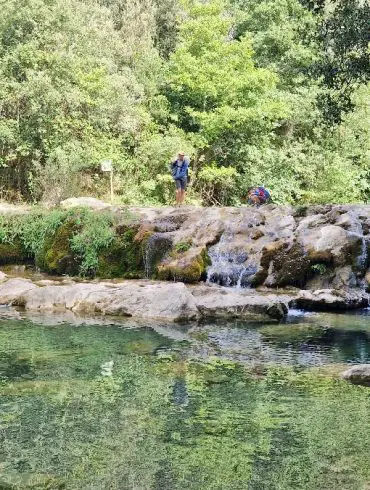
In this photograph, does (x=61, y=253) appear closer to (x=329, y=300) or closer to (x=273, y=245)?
(x=273, y=245)

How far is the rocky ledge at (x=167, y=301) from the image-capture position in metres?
12.8

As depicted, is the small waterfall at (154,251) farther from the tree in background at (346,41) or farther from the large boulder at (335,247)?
the tree in background at (346,41)

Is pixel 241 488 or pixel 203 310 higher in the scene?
pixel 241 488

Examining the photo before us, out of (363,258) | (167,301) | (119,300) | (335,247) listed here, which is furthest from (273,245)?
(119,300)

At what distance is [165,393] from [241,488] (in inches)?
108

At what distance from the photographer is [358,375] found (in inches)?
314

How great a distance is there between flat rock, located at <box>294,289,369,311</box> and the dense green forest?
42.0 feet

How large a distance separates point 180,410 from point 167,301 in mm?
6244

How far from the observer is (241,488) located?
4.70 m

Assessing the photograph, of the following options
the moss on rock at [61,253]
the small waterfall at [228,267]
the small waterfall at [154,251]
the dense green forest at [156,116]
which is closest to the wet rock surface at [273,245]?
the small waterfall at [228,267]

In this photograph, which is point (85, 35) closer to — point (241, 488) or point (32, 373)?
point (32, 373)

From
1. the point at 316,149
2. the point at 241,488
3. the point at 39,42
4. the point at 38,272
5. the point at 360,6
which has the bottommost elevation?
the point at 38,272

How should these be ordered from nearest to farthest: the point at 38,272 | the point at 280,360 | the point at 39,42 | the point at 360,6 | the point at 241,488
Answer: the point at 241,488
the point at 280,360
the point at 360,6
the point at 38,272
the point at 39,42

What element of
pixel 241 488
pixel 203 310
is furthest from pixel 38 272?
pixel 241 488
